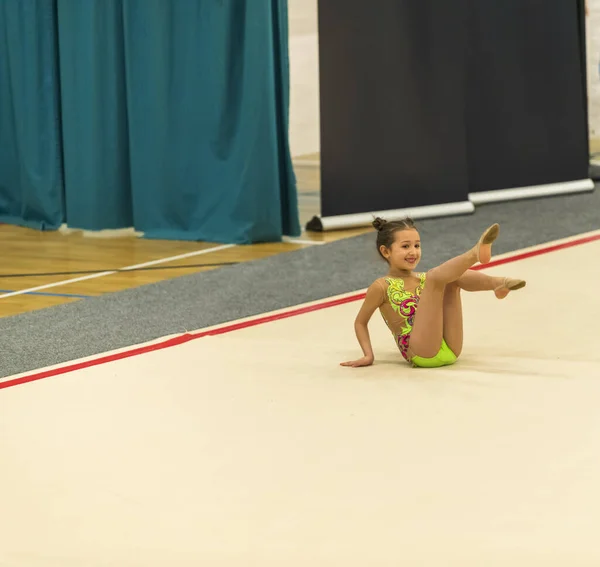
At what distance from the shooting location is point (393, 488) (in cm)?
209

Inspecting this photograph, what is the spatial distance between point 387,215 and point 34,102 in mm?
1941

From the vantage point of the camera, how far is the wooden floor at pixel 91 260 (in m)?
4.25

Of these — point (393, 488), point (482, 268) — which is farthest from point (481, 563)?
point (482, 268)

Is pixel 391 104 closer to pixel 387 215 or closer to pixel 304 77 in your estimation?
pixel 387 215

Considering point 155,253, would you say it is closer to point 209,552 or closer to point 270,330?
point 270,330

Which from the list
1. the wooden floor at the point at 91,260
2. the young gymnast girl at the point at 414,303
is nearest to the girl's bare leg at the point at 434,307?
the young gymnast girl at the point at 414,303

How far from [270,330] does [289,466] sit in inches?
46.8

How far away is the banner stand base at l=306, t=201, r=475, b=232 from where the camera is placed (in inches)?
216

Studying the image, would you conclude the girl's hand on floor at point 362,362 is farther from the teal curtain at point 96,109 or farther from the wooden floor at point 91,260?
the teal curtain at point 96,109

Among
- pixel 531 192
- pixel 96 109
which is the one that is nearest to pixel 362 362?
pixel 96 109

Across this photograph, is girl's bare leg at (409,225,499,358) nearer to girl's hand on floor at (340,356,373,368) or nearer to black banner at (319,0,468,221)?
girl's hand on floor at (340,356,373,368)

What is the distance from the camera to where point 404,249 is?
287 cm

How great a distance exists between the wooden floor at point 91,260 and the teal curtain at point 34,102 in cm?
17

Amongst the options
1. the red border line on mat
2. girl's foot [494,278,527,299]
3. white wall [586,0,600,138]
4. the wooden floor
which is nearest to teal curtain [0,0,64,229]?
the wooden floor
